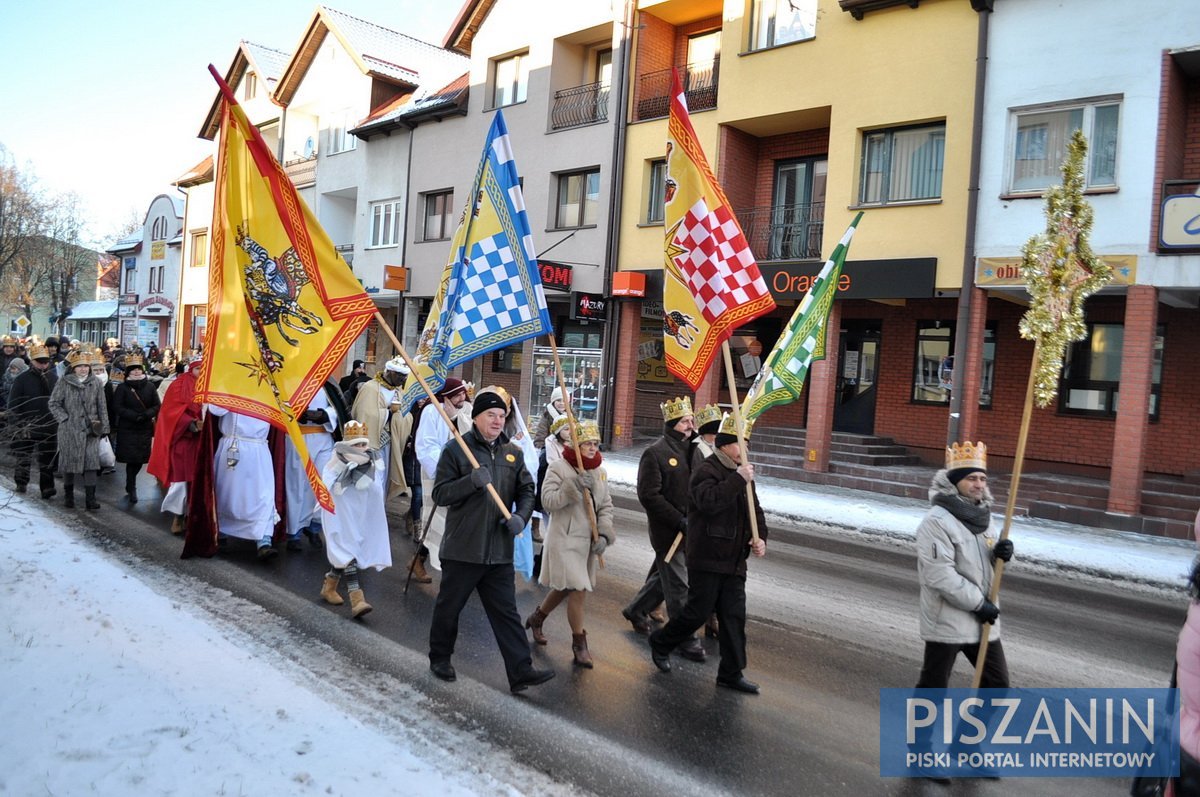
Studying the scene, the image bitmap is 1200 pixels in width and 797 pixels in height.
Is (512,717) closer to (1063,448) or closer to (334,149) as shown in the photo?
(1063,448)

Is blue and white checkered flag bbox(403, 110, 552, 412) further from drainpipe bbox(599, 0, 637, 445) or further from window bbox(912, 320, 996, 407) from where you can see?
drainpipe bbox(599, 0, 637, 445)

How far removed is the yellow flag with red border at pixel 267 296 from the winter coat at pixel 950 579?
12.7ft

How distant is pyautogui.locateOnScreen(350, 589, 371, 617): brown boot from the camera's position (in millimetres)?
6711

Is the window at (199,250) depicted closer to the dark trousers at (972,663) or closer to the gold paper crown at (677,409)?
the gold paper crown at (677,409)

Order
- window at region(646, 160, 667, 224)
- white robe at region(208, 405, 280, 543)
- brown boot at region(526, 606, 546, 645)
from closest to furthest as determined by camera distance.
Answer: brown boot at region(526, 606, 546, 645)
white robe at region(208, 405, 280, 543)
window at region(646, 160, 667, 224)

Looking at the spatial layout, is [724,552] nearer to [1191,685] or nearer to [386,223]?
[1191,685]

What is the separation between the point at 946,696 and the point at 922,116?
1351cm

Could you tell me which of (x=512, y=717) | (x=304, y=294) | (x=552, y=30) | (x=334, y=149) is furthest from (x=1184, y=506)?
(x=334, y=149)

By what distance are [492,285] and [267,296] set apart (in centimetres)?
163

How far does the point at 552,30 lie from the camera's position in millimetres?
23016

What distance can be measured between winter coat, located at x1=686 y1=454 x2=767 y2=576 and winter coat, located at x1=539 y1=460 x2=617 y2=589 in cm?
71

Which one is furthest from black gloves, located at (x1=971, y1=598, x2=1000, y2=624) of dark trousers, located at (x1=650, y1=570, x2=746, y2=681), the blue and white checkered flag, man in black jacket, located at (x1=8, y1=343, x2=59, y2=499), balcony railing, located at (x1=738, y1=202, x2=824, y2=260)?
balcony railing, located at (x1=738, y1=202, x2=824, y2=260)

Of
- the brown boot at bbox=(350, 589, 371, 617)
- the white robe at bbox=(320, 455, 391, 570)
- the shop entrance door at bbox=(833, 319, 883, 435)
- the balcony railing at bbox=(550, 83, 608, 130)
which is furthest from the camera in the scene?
the balcony railing at bbox=(550, 83, 608, 130)

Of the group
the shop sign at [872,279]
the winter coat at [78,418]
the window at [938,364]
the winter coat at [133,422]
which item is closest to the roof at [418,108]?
the shop sign at [872,279]
